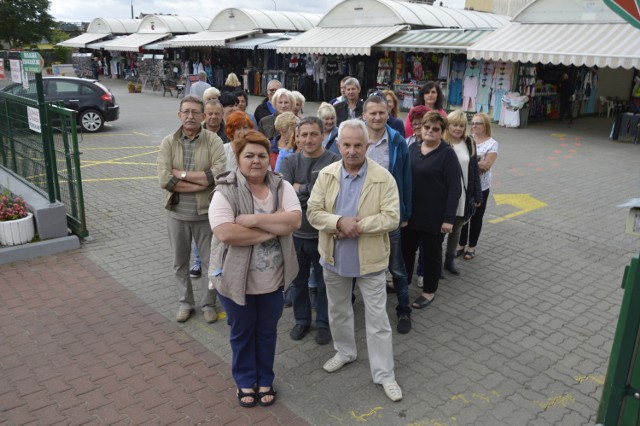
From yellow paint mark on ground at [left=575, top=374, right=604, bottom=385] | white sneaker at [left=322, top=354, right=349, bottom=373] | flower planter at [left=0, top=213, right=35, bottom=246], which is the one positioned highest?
flower planter at [left=0, top=213, right=35, bottom=246]

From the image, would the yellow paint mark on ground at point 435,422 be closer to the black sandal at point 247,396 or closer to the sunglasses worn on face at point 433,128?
the black sandal at point 247,396

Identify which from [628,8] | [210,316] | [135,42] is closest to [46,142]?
[210,316]

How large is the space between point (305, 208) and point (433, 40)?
51.1 feet

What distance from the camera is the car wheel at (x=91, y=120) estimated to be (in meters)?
14.8

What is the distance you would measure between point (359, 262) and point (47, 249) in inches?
173

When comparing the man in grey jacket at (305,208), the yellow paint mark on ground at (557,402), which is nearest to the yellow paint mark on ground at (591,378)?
the yellow paint mark on ground at (557,402)

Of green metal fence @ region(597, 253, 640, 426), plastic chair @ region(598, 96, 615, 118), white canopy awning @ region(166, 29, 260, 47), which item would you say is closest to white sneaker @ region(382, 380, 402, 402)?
green metal fence @ region(597, 253, 640, 426)

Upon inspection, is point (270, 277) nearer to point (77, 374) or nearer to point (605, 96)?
point (77, 374)

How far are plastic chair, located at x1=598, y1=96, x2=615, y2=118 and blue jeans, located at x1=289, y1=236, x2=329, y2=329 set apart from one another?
20.2 m

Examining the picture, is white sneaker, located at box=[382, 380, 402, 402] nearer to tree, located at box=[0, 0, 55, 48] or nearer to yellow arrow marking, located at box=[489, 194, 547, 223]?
yellow arrow marking, located at box=[489, 194, 547, 223]

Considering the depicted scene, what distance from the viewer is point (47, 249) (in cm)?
622

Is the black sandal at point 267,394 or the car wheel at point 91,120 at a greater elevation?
the car wheel at point 91,120

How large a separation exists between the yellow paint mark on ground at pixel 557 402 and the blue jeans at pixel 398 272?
4.48ft

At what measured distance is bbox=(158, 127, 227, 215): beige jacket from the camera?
14.8 feet
